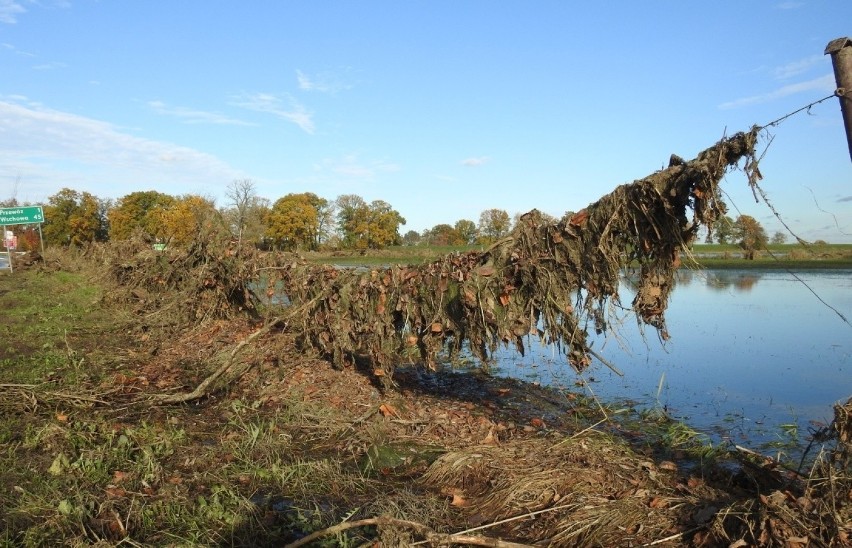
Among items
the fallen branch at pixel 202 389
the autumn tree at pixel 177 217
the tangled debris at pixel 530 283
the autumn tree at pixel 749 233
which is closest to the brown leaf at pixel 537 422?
the tangled debris at pixel 530 283

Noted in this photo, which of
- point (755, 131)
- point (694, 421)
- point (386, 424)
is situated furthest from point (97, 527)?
point (694, 421)

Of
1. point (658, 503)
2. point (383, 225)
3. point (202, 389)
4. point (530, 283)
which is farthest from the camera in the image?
point (383, 225)

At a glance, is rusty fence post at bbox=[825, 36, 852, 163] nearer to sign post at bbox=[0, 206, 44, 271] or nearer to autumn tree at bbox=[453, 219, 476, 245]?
sign post at bbox=[0, 206, 44, 271]

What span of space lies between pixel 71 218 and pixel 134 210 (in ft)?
19.5

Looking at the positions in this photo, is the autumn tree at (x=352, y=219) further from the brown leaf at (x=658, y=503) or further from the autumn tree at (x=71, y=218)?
the brown leaf at (x=658, y=503)

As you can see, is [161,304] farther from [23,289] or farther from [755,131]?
[755,131]

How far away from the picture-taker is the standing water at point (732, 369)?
294 inches

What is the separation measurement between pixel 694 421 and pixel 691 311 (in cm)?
1135


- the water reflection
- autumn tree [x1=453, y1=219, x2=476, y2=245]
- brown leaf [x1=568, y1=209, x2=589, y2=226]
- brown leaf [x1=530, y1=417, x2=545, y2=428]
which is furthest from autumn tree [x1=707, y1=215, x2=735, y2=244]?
autumn tree [x1=453, y1=219, x2=476, y2=245]

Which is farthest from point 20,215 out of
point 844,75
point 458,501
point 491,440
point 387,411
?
point 844,75

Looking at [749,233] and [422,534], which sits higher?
[749,233]

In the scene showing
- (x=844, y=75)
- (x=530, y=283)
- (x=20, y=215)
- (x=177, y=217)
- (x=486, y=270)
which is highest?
(x=177, y=217)

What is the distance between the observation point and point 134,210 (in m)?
63.2

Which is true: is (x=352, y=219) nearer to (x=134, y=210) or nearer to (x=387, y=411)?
(x=134, y=210)
